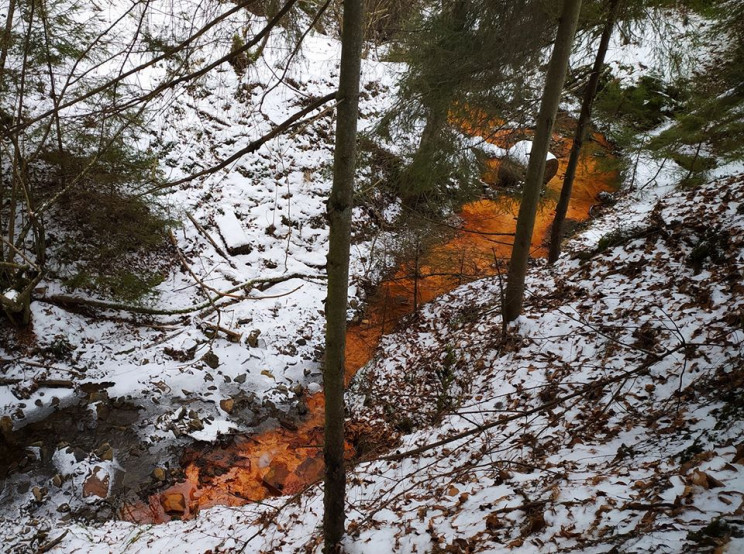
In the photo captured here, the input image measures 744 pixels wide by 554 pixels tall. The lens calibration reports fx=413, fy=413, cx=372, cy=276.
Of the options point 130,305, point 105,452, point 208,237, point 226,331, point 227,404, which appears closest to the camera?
point 105,452

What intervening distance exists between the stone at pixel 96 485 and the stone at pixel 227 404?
184 centimetres

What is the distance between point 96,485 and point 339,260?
5526 millimetres

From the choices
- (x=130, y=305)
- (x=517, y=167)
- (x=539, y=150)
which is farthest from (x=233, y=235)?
(x=539, y=150)

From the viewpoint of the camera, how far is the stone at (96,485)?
5516mm

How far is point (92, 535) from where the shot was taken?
4828mm

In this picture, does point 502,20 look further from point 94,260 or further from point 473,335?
point 94,260

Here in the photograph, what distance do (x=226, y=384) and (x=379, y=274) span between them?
456 cm

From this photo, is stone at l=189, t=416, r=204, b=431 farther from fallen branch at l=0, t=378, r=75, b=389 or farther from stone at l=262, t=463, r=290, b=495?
fallen branch at l=0, t=378, r=75, b=389

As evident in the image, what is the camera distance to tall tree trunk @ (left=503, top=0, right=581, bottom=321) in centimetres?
452

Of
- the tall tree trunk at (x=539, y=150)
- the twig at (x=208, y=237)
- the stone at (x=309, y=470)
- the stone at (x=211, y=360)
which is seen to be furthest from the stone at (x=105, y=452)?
the tall tree trunk at (x=539, y=150)

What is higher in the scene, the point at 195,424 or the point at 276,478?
the point at 195,424

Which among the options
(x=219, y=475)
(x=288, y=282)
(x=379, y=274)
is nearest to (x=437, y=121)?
(x=379, y=274)

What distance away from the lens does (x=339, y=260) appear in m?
2.54

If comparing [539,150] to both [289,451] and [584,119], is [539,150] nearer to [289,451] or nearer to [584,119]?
[584,119]
